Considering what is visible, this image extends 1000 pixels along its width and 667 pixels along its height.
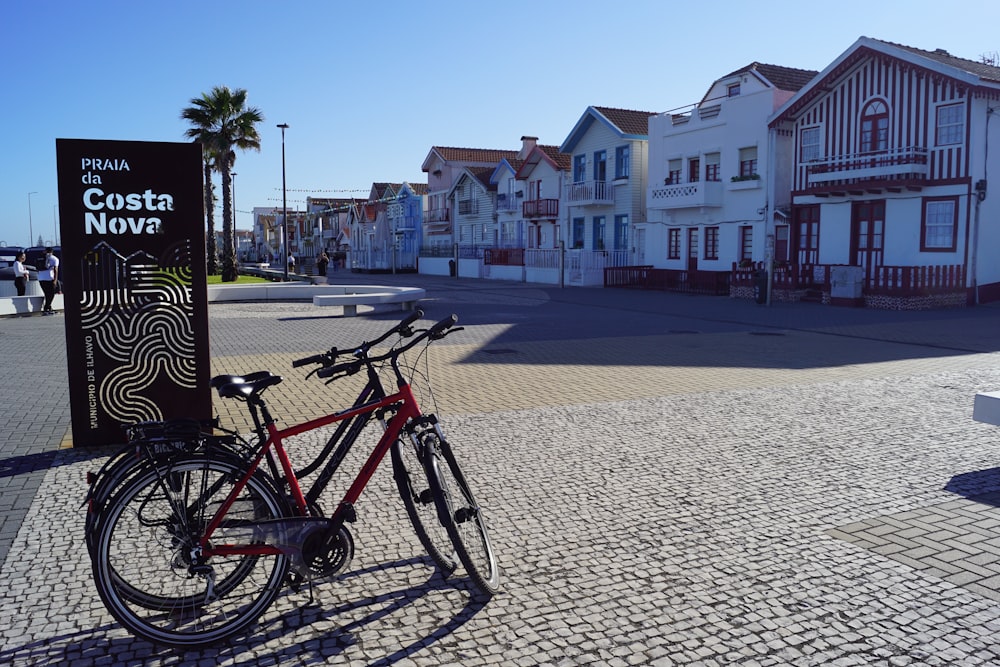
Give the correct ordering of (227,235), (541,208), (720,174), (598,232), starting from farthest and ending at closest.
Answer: (541,208) → (598,232) → (227,235) → (720,174)

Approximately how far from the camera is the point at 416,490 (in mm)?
3982

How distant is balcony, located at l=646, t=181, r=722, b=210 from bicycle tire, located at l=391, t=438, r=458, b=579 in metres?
29.5

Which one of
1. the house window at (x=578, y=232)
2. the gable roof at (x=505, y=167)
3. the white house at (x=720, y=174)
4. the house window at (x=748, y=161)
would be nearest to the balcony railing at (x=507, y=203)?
the gable roof at (x=505, y=167)

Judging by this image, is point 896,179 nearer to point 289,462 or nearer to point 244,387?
point 289,462

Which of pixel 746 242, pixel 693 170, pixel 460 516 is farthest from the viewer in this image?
pixel 693 170

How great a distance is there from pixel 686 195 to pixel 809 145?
17.3 ft

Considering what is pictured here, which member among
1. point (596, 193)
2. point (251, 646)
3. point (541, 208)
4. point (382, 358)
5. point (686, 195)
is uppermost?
point (596, 193)

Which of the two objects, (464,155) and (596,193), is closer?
(596,193)

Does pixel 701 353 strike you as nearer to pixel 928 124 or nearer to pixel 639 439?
pixel 639 439

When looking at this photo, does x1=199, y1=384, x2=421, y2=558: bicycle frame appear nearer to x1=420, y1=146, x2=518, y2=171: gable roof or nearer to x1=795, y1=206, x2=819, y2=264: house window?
x1=795, y1=206, x2=819, y2=264: house window

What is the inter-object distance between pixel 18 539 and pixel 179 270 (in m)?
2.69

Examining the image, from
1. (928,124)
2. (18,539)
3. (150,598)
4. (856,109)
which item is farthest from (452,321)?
(856,109)

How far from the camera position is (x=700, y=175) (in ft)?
110

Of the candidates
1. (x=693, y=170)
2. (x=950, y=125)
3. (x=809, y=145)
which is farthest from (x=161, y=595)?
(x=693, y=170)
